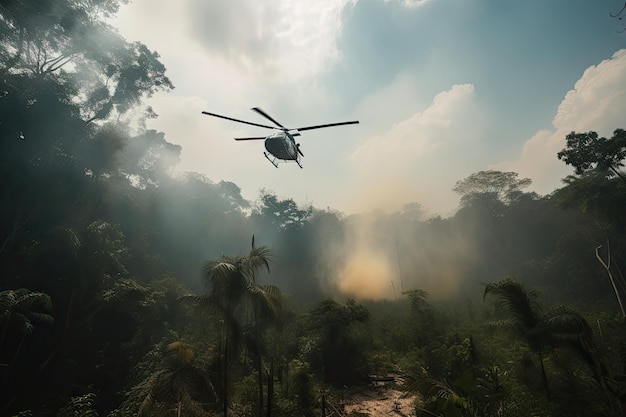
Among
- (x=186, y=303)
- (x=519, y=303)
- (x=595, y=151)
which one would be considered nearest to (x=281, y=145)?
(x=186, y=303)

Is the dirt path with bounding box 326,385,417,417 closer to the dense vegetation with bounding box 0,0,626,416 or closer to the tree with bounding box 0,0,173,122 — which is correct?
the dense vegetation with bounding box 0,0,626,416

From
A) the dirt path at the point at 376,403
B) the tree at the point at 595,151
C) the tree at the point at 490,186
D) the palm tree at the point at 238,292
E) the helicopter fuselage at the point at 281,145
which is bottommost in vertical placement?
the dirt path at the point at 376,403

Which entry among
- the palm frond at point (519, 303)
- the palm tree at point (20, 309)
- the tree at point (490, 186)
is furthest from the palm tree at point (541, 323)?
the tree at point (490, 186)

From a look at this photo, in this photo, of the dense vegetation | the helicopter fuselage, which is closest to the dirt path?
the dense vegetation

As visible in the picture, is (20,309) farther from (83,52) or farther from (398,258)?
(398,258)

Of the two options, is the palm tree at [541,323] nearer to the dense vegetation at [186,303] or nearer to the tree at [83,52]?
the dense vegetation at [186,303]

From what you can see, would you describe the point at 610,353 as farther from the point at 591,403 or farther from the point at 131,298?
the point at 131,298

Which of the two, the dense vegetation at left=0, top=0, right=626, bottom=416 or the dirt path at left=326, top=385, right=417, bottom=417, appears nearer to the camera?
the dense vegetation at left=0, top=0, right=626, bottom=416
